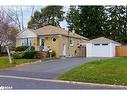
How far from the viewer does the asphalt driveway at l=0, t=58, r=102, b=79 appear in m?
20.4

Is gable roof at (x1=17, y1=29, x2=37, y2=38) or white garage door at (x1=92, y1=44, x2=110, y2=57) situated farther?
white garage door at (x1=92, y1=44, x2=110, y2=57)

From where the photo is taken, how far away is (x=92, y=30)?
19.7m

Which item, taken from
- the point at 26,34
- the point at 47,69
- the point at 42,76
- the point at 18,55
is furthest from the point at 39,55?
the point at 42,76

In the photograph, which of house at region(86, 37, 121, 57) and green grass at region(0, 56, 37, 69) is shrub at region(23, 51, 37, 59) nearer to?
green grass at region(0, 56, 37, 69)

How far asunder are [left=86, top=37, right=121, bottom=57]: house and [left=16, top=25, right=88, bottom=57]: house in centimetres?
62

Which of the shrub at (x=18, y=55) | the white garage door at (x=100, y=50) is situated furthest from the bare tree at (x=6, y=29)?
the white garage door at (x=100, y=50)

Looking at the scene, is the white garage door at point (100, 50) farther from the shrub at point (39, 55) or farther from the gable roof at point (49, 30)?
the shrub at point (39, 55)

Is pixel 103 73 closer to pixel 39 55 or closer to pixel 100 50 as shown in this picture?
pixel 100 50

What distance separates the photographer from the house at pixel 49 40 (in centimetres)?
2205

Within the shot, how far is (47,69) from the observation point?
2258 centimetres

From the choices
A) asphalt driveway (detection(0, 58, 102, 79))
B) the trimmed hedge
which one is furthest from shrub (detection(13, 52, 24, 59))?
asphalt driveway (detection(0, 58, 102, 79))

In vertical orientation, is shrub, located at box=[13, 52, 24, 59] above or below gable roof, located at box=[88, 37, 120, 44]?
below

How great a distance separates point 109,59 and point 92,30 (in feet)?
12.2

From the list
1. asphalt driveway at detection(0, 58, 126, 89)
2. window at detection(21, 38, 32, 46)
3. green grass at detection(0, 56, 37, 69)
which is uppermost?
window at detection(21, 38, 32, 46)
